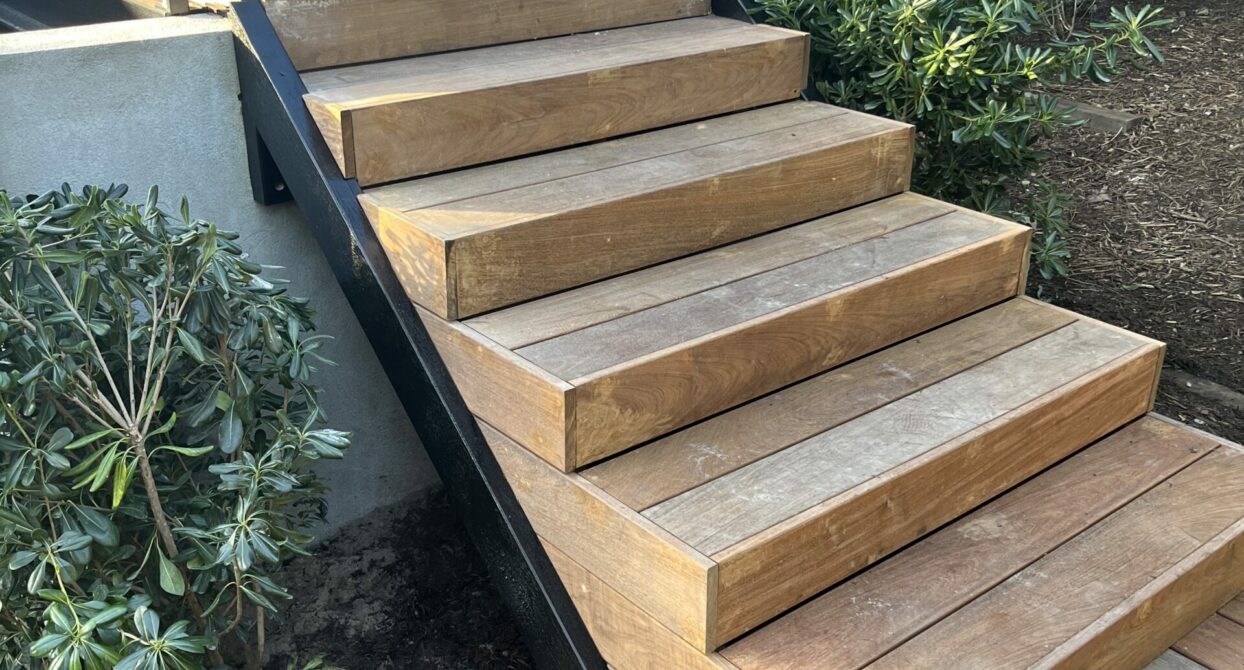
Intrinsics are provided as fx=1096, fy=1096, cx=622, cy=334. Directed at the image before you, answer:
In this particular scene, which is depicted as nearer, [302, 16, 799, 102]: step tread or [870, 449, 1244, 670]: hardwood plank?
[870, 449, 1244, 670]: hardwood plank

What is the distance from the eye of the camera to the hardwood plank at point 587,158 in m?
2.26

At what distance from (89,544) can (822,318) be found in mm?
1372

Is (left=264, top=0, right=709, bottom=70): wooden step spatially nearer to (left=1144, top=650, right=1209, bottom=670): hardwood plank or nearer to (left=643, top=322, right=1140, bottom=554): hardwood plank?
(left=643, top=322, right=1140, bottom=554): hardwood plank

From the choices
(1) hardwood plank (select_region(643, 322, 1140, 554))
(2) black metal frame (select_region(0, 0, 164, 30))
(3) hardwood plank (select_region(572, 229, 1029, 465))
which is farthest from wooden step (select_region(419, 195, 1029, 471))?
(2) black metal frame (select_region(0, 0, 164, 30))

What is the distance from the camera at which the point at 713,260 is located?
2355 millimetres

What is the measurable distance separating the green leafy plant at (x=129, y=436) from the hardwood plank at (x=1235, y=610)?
1.72 metres

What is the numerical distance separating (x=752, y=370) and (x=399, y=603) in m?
1.18

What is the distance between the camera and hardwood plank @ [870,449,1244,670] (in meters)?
1.70

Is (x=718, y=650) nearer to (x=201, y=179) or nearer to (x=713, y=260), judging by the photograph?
(x=713, y=260)

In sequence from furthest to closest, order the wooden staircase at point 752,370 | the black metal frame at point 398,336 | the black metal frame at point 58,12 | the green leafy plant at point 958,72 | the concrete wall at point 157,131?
the black metal frame at point 58,12
the green leafy plant at point 958,72
the concrete wall at point 157,131
the black metal frame at point 398,336
the wooden staircase at point 752,370

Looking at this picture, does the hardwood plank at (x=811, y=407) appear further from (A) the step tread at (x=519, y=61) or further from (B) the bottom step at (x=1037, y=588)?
(A) the step tread at (x=519, y=61)

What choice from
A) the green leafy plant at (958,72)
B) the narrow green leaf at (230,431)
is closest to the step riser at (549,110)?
the green leafy plant at (958,72)

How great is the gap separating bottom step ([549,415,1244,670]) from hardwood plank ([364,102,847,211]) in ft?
2.59

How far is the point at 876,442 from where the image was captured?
1.96 meters
